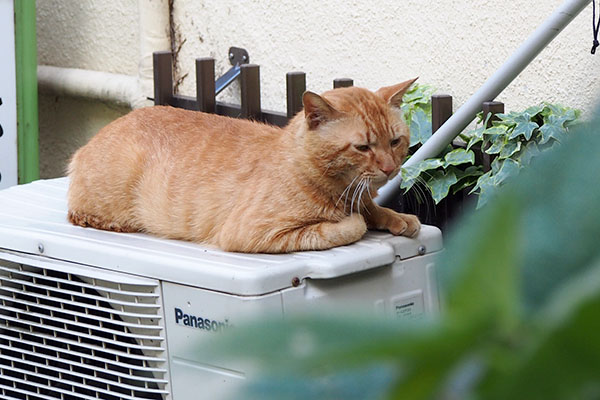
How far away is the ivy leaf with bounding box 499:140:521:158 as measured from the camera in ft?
7.78

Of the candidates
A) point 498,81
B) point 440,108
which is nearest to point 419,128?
point 440,108

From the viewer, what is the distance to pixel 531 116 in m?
2.45

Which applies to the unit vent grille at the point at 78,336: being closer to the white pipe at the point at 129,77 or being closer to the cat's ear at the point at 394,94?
the cat's ear at the point at 394,94

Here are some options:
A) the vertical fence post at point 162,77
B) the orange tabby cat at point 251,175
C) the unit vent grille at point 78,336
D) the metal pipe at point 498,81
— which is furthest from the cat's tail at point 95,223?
the vertical fence post at point 162,77

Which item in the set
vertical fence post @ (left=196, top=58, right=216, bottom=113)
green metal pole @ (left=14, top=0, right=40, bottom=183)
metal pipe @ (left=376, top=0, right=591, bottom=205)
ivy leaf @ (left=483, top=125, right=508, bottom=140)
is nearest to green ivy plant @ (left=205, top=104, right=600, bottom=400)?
metal pipe @ (left=376, top=0, right=591, bottom=205)

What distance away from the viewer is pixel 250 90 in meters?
3.21

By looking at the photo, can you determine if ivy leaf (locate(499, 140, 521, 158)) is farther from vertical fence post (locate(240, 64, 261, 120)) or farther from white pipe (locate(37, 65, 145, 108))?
white pipe (locate(37, 65, 145, 108))

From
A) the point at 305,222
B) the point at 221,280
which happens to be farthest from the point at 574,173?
the point at 305,222

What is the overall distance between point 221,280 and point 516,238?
146 cm

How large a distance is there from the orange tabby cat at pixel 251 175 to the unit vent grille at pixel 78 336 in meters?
0.24

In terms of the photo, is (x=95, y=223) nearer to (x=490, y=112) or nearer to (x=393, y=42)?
(x=490, y=112)

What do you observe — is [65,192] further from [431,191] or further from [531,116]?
[531,116]

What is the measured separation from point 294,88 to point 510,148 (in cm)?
89

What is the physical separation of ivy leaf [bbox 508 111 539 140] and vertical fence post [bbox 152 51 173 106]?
154 centimetres
